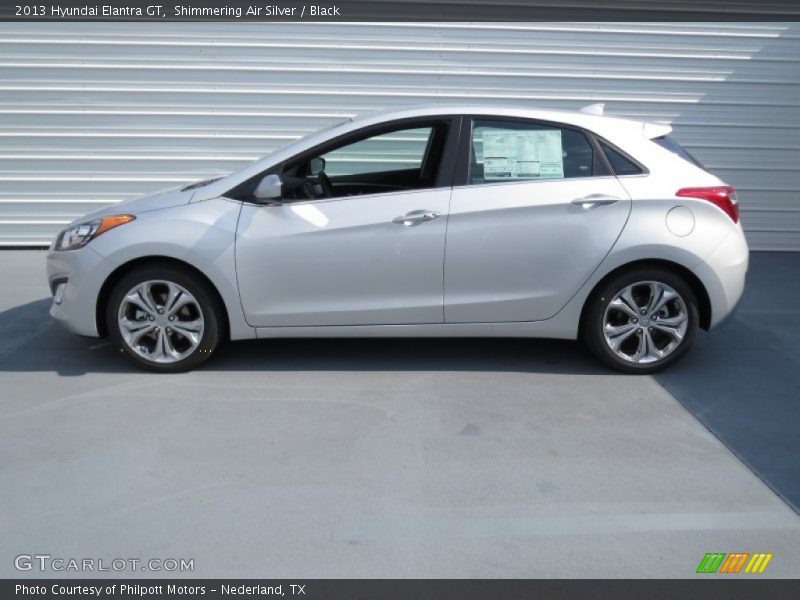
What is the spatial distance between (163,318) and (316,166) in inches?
52.7

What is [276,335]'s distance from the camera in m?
5.30

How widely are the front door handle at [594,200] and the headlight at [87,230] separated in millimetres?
2617

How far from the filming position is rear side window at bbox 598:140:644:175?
527 cm

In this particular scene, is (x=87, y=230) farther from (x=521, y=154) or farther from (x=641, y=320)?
(x=641, y=320)

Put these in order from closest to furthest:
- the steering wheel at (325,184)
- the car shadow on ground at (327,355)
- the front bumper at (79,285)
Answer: the front bumper at (79,285), the car shadow on ground at (327,355), the steering wheel at (325,184)

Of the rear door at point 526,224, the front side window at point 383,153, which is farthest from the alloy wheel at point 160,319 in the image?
the front side window at point 383,153

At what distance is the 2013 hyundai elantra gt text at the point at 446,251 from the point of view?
16.9 feet

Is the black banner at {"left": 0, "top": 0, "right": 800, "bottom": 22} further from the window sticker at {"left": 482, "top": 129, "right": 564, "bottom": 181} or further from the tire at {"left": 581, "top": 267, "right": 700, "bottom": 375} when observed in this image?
the tire at {"left": 581, "top": 267, "right": 700, "bottom": 375}

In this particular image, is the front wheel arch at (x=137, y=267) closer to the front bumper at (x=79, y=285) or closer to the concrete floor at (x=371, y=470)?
the front bumper at (x=79, y=285)

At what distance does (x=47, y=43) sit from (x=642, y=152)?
5.87m

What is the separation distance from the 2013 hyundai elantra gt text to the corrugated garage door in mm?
3395

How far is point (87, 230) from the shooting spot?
5.29m
